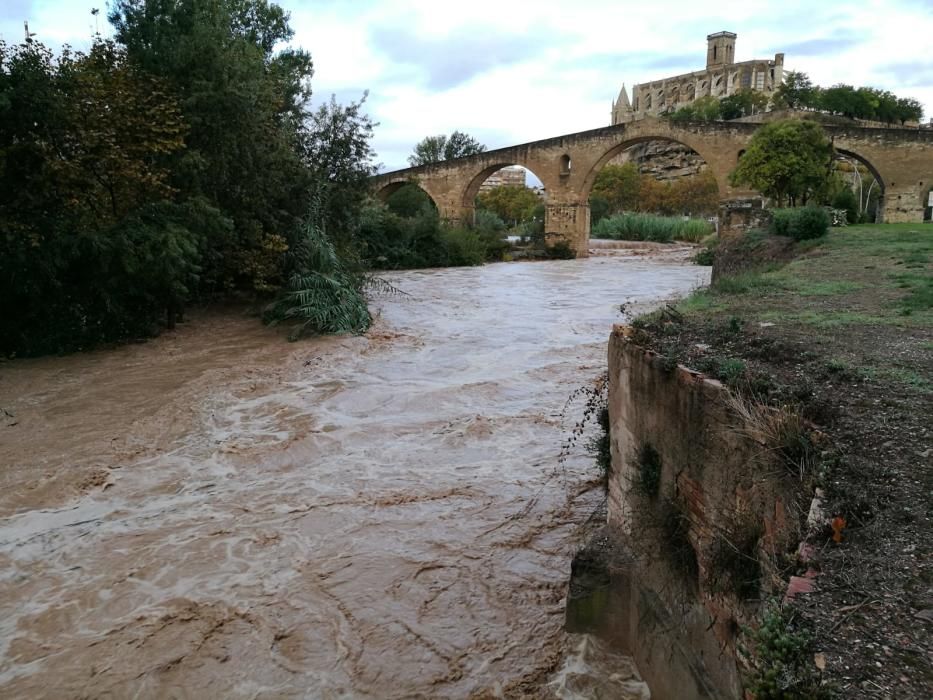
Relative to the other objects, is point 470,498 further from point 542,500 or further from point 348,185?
point 348,185

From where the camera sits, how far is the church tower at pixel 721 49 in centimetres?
8069

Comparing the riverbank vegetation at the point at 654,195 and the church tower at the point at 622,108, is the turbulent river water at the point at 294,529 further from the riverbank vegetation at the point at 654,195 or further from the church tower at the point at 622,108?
the church tower at the point at 622,108

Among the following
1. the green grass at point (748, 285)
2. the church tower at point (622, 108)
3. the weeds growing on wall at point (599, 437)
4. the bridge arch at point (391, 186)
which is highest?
the church tower at point (622, 108)

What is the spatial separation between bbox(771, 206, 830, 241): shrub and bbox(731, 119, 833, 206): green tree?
535 centimetres

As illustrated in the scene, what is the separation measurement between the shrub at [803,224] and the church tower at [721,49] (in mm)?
78208

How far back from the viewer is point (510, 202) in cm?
6106

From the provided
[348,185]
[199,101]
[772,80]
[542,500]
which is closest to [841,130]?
[348,185]

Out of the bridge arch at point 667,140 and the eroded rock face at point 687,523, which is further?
the bridge arch at point 667,140

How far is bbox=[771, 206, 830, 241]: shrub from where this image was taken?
38.0 ft

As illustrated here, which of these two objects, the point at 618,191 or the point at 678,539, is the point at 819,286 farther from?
the point at 618,191

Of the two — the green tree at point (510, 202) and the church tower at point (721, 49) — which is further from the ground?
the church tower at point (721, 49)

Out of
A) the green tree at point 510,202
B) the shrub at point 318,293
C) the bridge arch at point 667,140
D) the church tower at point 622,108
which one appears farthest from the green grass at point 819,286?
the church tower at point 622,108

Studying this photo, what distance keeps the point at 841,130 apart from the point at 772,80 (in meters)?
57.5

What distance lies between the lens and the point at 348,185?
51.8 ft
